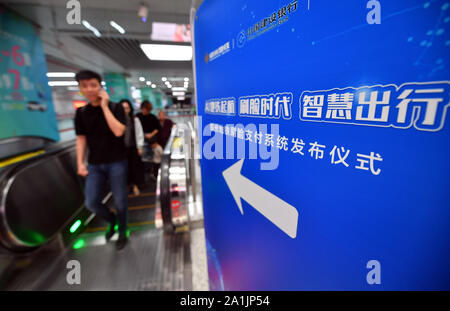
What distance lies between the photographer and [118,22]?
3.59 meters

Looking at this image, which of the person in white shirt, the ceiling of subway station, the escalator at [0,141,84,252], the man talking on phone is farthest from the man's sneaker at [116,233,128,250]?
the ceiling of subway station

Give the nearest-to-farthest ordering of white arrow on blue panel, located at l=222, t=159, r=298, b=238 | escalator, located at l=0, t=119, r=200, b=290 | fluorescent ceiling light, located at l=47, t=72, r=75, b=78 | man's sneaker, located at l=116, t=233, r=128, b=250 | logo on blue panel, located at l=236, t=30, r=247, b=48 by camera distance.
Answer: white arrow on blue panel, located at l=222, t=159, r=298, b=238
logo on blue panel, located at l=236, t=30, r=247, b=48
escalator, located at l=0, t=119, r=200, b=290
man's sneaker, located at l=116, t=233, r=128, b=250
fluorescent ceiling light, located at l=47, t=72, r=75, b=78

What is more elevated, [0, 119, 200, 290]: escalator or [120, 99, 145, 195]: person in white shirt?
[120, 99, 145, 195]: person in white shirt

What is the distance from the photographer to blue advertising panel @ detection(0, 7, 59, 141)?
9.24 feet

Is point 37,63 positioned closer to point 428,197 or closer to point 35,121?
point 35,121

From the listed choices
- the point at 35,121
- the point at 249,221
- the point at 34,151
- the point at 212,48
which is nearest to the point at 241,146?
the point at 249,221

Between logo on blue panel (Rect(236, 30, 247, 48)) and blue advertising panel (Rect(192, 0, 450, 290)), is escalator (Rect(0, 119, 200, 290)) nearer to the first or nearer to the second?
blue advertising panel (Rect(192, 0, 450, 290))

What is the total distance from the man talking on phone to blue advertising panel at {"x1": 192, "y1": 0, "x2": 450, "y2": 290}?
126cm

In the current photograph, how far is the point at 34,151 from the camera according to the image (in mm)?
3105

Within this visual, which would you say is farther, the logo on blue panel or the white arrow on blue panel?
the logo on blue panel

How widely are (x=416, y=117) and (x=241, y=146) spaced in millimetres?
715

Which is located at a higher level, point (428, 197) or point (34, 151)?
point (428, 197)

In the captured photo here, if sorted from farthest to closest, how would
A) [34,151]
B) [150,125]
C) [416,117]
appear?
[150,125], [34,151], [416,117]
